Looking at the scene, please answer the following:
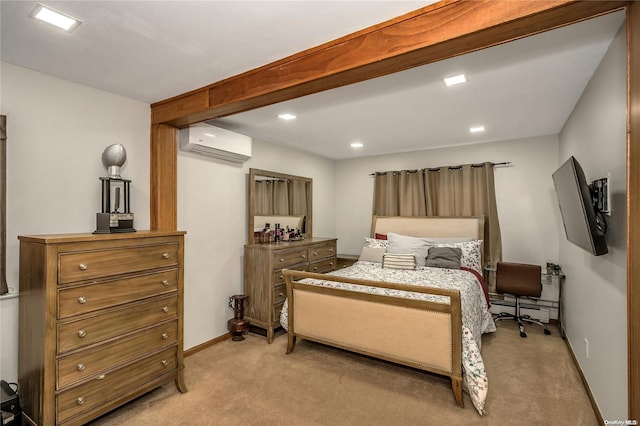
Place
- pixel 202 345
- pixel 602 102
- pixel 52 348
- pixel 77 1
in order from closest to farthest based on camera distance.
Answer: pixel 77 1 → pixel 52 348 → pixel 602 102 → pixel 202 345

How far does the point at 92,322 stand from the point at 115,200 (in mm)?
1032

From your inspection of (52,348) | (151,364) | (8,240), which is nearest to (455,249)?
(151,364)

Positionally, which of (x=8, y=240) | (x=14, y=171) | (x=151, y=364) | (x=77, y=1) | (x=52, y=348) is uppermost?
(x=77, y=1)

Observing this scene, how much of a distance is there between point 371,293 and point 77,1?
2.69 m

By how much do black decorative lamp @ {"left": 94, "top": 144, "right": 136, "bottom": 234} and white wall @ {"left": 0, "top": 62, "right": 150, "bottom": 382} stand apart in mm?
194

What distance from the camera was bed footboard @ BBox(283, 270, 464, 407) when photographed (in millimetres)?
2422

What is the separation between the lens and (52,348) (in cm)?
182

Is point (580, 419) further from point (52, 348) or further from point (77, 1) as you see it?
point (77, 1)

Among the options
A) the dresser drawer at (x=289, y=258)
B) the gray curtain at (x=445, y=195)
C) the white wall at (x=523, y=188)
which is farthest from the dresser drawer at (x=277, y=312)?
the white wall at (x=523, y=188)

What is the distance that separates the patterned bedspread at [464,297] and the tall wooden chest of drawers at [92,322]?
1.44 m

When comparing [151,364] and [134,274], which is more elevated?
[134,274]

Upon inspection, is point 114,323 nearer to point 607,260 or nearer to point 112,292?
point 112,292

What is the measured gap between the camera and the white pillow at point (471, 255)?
161 inches

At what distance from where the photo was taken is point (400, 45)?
1636mm
